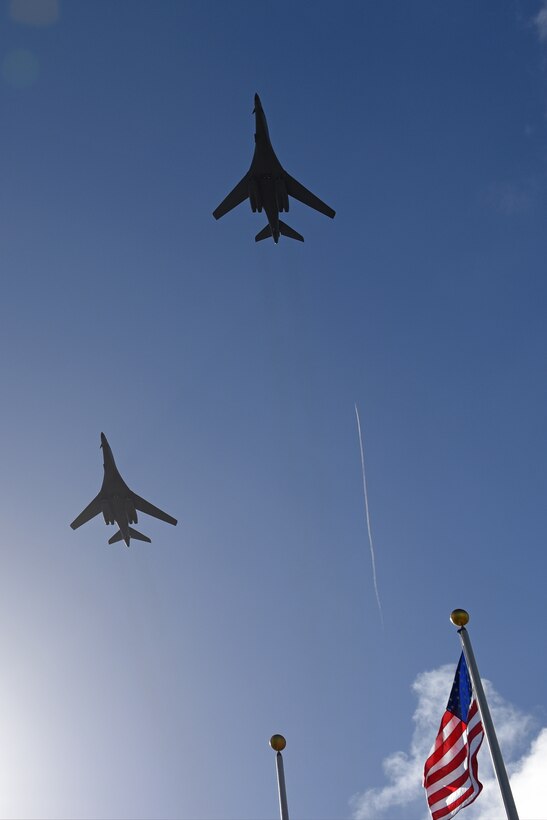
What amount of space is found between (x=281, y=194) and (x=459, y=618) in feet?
111

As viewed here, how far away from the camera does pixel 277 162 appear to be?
46406 millimetres

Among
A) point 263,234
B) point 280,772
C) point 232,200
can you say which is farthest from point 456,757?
point 263,234

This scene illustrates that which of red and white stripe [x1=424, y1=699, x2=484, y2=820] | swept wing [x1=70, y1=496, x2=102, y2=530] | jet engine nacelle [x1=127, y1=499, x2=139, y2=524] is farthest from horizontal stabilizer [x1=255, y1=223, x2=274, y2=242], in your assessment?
red and white stripe [x1=424, y1=699, x2=484, y2=820]

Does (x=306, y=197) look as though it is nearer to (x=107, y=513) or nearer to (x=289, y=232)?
(x=289, y=232)

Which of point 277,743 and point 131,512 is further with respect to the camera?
point 131,512

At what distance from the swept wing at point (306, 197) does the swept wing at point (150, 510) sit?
2520 cm

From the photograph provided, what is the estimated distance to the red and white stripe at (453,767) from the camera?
61.2 feet

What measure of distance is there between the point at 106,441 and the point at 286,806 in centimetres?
3846

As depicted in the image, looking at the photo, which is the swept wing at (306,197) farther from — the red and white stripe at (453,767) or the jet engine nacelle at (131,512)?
the red and white stripe at (453,767)

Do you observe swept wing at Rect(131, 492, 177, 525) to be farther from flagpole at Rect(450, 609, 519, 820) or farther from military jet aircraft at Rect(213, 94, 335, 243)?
flagpole at Rect(450, 609, 519, 820)

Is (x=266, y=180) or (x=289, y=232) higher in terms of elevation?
(x=289, y=232)

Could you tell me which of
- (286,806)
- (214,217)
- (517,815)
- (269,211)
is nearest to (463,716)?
(517,815)

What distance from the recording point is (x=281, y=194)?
4634 centimetres

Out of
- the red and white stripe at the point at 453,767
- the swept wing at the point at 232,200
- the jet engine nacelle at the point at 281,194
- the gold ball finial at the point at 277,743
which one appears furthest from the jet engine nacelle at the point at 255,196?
the red and white stripe at the point at 453,767
